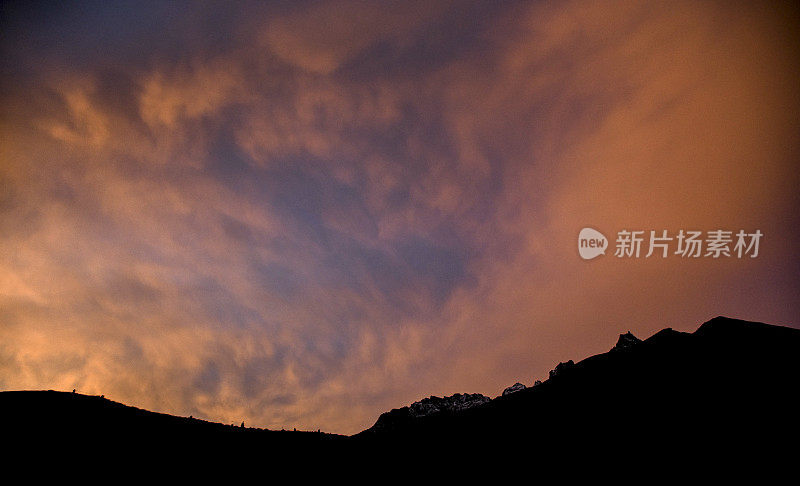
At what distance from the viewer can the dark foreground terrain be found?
76.5ft

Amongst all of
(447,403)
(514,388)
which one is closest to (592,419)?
(514,388)

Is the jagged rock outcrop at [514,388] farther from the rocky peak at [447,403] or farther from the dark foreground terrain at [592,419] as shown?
the dark foreground terrain at [592,419]

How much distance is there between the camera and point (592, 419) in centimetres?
2970

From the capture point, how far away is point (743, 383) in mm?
25234

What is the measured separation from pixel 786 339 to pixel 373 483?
121ft

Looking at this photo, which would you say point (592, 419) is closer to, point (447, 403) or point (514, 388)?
point (514, 388)

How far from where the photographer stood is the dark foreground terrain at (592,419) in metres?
23.3

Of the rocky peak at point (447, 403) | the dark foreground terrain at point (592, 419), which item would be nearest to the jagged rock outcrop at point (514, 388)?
the rocky peak at point (447, 403)

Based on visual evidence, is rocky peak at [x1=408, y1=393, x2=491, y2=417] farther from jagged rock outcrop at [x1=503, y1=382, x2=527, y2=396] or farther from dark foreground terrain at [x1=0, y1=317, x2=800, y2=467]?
dark foreground terrain at [x1=0, y1=317, x2=800, y2=467]

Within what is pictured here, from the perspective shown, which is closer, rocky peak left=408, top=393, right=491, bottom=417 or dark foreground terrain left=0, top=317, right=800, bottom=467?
dark foreground terrain left=0, top=317, right=800, bottom=467

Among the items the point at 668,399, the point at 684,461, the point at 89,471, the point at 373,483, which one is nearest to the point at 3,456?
the point at 89,471

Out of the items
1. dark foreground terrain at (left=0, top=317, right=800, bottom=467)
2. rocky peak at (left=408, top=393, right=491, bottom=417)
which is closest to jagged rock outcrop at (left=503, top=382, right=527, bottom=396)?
→ rocky peak at (left=408, top=393, right=491, bottom=417)

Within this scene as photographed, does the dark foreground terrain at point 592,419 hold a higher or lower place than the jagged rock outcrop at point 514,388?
lower

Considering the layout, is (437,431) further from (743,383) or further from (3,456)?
(3,456)
